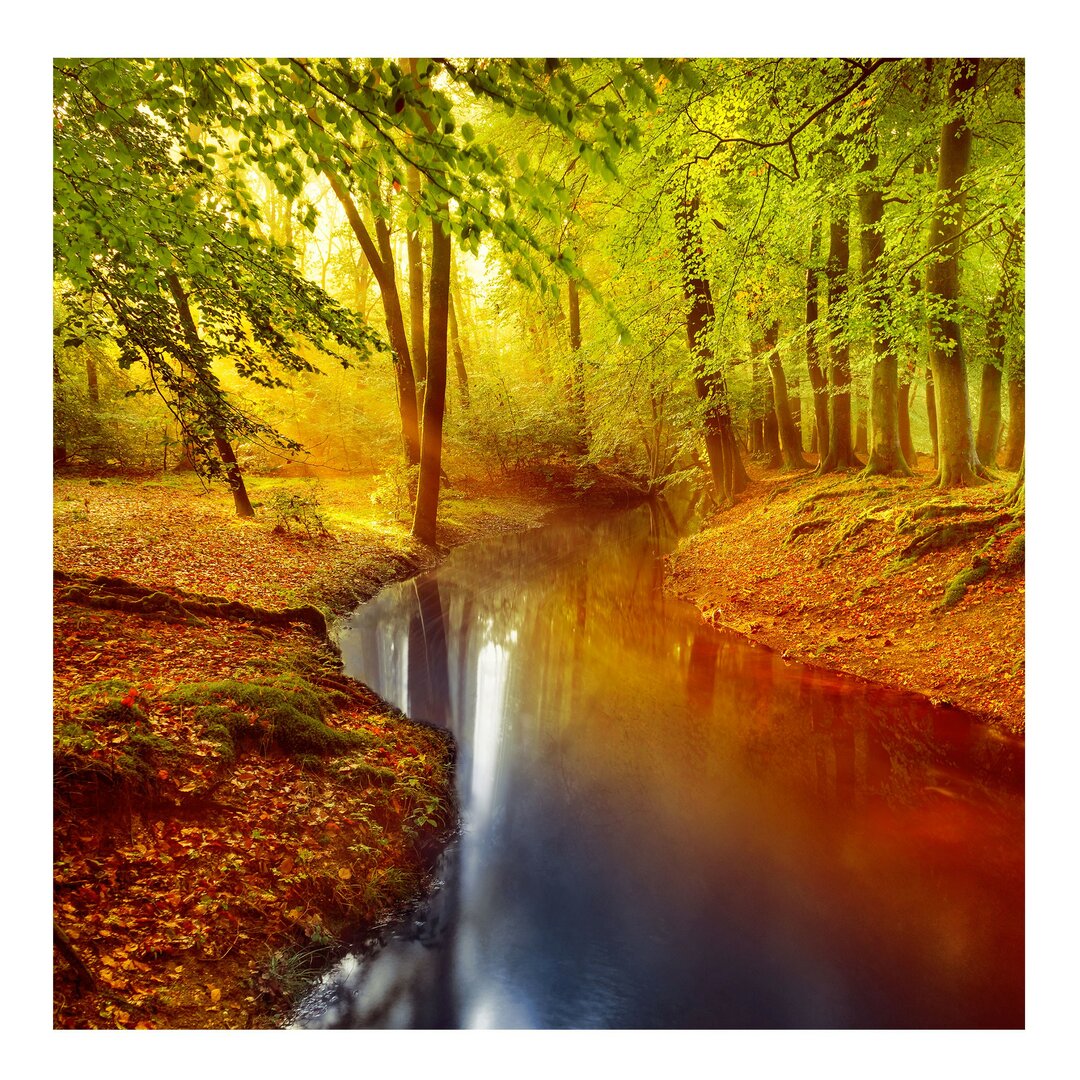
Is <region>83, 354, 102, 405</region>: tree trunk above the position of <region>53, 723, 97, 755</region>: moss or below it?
above

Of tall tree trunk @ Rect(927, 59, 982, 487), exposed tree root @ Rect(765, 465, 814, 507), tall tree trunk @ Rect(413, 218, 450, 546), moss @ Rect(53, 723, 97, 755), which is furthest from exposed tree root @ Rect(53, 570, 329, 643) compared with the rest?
exposed tree root @ Rect(765, 465, 814, 507)

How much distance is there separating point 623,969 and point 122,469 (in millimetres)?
13580

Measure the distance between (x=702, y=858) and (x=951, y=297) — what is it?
22.7ft

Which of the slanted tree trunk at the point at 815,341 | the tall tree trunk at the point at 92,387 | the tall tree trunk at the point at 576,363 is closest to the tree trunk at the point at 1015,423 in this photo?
the slanted tree trunk at the point at 815,341

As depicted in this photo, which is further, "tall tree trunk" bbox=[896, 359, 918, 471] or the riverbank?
"tall tree trunk" bbox=[896, 359, 918, 471]

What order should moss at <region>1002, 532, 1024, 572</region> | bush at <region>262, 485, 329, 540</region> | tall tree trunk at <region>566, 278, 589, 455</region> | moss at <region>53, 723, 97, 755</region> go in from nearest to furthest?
moss at <region>53, 723, 97, 755</region> < moss at <region>1002, 532, 1024, 572</region> < bush at <region>262, 485, 329, 540</region> < tall tree trunk at <region>566, 278, 589, 455</region>

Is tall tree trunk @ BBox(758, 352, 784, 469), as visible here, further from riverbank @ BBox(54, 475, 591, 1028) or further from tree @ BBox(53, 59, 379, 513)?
riverbank @ BBox(54, 475, 591, 1028)

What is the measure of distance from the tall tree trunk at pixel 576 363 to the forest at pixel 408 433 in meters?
0.26

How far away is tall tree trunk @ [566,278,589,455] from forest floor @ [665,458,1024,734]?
5732 mm

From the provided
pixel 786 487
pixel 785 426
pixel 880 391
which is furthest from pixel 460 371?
pixel 880 391

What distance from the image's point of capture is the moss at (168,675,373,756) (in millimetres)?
3543

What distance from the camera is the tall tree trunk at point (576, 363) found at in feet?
39.4
